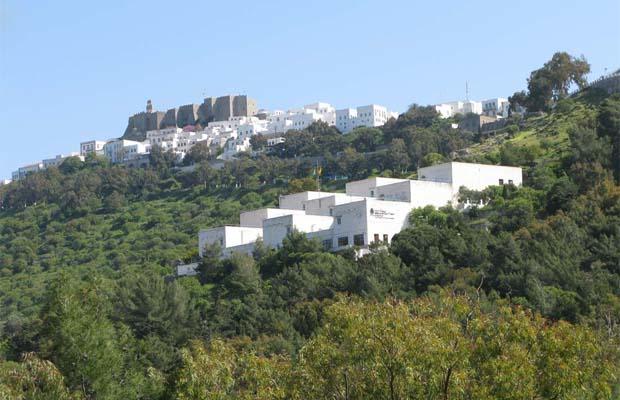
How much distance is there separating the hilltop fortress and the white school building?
219 feet

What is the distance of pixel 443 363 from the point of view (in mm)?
22547

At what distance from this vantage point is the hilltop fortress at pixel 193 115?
125m

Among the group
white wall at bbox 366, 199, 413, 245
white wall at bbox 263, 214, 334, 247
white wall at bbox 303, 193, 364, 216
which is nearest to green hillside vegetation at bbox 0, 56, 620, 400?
white wall at bbox 366, 199, 413, 245

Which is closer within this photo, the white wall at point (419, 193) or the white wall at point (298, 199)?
the white wall at point (419, 193)

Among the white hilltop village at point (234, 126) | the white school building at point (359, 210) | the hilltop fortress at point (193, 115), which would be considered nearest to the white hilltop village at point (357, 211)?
the white school building at point (359, 210)

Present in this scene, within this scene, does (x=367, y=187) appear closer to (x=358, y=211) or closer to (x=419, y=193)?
(x=419, y=193)

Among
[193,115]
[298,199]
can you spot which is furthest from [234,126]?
[298,199]

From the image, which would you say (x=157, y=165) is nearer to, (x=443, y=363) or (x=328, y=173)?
(x=328, y=173)

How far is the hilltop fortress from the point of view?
125m

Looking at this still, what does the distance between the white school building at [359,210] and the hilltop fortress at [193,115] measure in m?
66.6

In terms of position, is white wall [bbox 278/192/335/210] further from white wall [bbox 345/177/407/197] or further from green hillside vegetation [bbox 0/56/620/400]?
green hillside vegetation [bbox 0/56/620/400]

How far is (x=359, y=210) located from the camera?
168 feet

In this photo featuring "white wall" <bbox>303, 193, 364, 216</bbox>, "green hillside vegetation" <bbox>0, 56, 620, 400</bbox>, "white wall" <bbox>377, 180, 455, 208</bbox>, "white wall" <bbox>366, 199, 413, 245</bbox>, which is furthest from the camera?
"white wall" <bbox>303, 193, 364, 216</bbox>

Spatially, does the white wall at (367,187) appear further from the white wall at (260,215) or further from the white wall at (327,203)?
the white wall at (260,215)
